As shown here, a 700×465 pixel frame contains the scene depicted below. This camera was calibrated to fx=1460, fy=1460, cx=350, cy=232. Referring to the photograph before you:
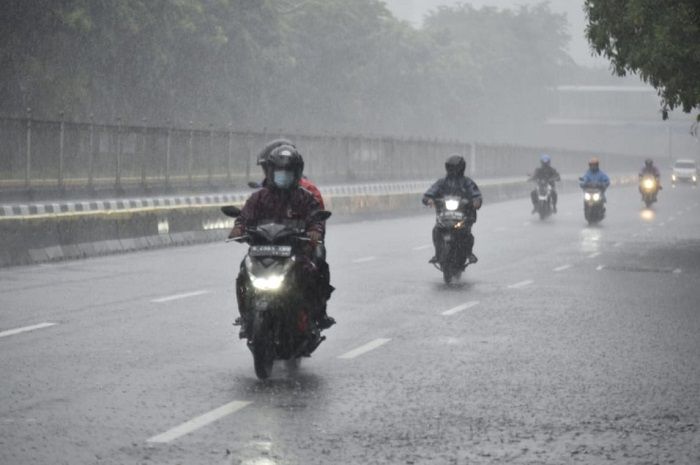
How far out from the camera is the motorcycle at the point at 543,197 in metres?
41.7

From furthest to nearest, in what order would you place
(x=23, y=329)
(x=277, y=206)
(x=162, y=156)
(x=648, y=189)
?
1. (x=648, y=189)
2. (x=162, y=156)
3. (x=23, y=329)
4. (x=277, y=206)

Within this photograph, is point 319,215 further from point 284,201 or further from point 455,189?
point 455,189

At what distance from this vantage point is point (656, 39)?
90.9ft

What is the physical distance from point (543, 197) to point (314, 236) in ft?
103

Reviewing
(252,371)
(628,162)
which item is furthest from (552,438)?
(628,162)

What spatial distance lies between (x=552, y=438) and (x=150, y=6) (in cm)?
6035

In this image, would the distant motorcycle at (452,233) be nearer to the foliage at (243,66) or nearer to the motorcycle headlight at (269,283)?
the motorcycle headlight at (269,283)

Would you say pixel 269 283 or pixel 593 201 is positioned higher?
pixel 269 283

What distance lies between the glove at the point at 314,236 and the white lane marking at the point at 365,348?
52.1 inches

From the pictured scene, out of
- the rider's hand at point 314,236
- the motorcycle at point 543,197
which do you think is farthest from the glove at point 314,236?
the motorcycle at point 543,197

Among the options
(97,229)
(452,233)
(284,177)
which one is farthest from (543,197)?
(284,177)

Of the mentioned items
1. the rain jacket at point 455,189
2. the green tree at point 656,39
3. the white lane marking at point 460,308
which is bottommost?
the white lane marking at point 460,308

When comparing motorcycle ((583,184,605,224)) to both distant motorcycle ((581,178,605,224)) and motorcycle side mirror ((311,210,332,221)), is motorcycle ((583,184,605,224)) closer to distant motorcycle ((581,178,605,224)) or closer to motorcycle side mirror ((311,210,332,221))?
distant motorcycle ((581,178,605,224))

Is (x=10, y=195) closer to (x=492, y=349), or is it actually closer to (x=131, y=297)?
(x=131, y=297)
